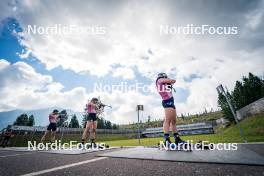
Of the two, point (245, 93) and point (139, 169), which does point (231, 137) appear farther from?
point (245, 93)

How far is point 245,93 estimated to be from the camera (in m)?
48.3

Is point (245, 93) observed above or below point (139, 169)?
above

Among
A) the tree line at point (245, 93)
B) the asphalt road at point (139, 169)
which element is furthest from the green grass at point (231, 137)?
the tree line at point (245, 93)

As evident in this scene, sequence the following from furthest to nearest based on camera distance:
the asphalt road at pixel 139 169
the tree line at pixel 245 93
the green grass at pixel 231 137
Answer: the tree line at pixel 245 93, the green grass at pixel 231 137, the asphalt road at pixel 139 169

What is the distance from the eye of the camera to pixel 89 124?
7.52 meters

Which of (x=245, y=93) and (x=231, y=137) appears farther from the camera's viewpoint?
(x=245, y=93)

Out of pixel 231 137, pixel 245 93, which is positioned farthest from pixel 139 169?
pixel 245 93

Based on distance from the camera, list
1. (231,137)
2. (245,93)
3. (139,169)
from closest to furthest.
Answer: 1. (139,169)
2. (231,137)
3. (245,93)

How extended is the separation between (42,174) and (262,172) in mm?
2924

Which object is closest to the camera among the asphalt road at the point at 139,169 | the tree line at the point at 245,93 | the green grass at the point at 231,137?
the asphalt road at the point at 139,169

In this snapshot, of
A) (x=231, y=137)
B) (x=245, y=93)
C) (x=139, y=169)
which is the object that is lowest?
(x=231, y=137)

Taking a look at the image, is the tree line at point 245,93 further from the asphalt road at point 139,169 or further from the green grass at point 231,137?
the asphalt road at point 139,169

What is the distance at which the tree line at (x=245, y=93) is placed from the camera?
46.6 metres

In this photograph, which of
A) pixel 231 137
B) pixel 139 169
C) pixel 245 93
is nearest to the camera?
pixel 139 169
